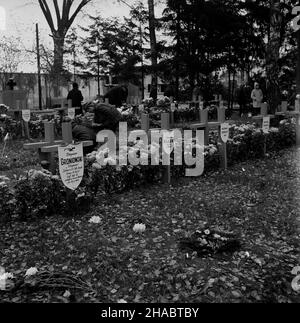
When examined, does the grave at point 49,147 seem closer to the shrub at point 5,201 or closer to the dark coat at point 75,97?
the shrub at point 5,201

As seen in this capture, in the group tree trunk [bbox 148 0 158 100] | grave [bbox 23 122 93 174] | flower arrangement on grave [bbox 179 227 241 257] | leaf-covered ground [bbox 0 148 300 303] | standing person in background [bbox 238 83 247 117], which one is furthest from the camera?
tree trunk [bbox 148 0 158 100]

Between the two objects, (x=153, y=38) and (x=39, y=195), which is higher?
(x=153, y=38)

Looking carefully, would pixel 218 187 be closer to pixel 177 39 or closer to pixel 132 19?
pixel 177 39

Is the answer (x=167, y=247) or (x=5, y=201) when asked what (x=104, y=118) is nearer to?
(x=5, y=201)

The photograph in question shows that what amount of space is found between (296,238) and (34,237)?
264 centimetres

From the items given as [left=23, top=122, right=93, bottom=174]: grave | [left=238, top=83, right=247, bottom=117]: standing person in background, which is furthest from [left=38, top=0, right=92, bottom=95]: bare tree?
[left=23, top=122, right=93, bottom=174]: grave

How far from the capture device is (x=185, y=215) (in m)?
4.97

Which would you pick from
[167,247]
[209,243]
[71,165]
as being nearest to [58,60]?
[71,165]

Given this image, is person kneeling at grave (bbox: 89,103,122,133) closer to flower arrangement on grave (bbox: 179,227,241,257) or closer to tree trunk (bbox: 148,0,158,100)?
flower arrangement on grave (bbox: 179,227,241,257)

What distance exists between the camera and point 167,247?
410 cm

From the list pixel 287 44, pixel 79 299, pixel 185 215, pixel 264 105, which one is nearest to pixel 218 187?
pixel 185 215

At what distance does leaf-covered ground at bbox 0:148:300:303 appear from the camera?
10.8ft

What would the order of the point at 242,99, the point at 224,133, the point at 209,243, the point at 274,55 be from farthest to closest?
the point at 242,99 → the point at 274,55 → the point at 224,133 → the point at 209,243

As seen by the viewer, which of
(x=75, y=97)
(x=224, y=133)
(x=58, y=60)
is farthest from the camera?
(x=58, y=60)
